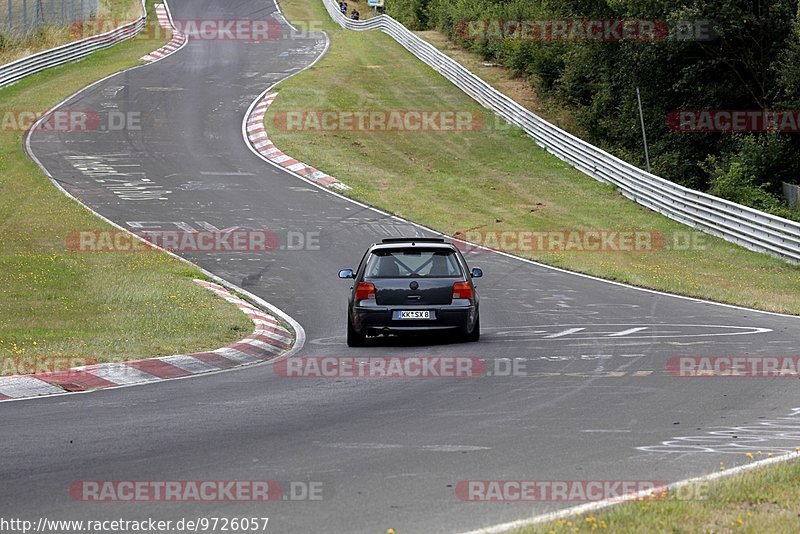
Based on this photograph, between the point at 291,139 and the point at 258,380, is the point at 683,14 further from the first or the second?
the point at 258,380

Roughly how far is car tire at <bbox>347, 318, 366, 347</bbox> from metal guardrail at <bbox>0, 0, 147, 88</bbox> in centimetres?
3321

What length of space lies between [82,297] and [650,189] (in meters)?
19.9

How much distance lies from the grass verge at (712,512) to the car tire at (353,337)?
827cm

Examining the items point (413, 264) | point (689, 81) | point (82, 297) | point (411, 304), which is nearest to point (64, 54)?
point (689, 81)

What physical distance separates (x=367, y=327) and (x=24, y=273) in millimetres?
7616

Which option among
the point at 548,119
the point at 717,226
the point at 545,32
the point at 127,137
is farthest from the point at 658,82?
the point at 127,137

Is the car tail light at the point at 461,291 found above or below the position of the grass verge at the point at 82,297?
above

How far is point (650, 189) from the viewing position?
32.8m

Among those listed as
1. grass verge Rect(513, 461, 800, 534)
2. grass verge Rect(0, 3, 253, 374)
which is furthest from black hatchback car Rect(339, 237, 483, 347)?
grass verge Rect(513, 461, 800, 534)

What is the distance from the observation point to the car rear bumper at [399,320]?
15.0 metres

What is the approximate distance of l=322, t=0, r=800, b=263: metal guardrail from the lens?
27.5 m

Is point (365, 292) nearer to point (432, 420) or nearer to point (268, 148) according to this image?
point (432, 420)

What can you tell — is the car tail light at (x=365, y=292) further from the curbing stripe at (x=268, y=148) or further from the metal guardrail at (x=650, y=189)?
the curbing stripe at (x=268, y=148)

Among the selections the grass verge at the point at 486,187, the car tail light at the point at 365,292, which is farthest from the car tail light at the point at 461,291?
the grass verge at the point at 486,187
